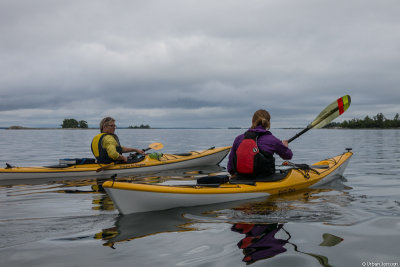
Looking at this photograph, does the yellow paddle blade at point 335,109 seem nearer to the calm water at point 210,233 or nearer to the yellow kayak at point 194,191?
the yellow kayak at point 194,191

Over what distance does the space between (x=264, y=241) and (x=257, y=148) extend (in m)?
2.26

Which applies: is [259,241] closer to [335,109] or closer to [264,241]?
[264,241]

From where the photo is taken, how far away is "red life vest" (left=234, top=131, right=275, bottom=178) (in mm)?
5801

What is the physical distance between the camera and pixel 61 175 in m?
9.41

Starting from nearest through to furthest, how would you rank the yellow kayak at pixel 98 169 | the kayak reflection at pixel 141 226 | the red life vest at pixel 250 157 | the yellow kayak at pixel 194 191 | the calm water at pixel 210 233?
the calm water at pixel 210 233 → the kayak reflection at pixel 141 226 → the yellow kayak at pixel 194 191 → the red life vest at pixel 250 157 → the yellow kayak at pixel 98 169

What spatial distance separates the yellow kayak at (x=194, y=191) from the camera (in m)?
4.69

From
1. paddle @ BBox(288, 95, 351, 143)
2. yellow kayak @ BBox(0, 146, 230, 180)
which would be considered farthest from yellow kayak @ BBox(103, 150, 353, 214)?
yellow kayak @ BBox(0, 146, 230, 180)

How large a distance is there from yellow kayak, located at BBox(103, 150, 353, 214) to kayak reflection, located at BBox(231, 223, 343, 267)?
3.51 feet

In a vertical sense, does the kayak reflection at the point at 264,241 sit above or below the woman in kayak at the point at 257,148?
below

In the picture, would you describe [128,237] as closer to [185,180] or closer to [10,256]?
[10,256]

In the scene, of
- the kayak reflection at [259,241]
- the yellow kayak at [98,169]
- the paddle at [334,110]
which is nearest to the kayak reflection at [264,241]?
the kayak reflection at [259,241]

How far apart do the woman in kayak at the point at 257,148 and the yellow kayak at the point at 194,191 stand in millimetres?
290

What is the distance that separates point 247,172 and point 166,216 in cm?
187

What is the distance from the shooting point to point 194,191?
5.26 m
